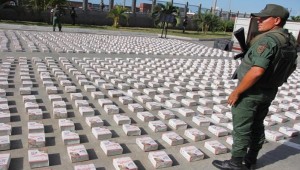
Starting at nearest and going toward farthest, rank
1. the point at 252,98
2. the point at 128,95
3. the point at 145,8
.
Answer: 1. the point at 252,98
2. the point at 128,95
3. the point at 145,8

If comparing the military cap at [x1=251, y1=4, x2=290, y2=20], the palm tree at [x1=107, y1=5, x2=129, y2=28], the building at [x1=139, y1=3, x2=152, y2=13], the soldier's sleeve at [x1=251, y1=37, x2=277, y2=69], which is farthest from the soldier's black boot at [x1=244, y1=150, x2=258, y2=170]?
the building at [x1=139, y1=3, x2=152, y2=13]

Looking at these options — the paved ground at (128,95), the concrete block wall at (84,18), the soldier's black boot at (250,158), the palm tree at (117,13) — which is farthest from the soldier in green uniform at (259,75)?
the palm tree at (117,13)

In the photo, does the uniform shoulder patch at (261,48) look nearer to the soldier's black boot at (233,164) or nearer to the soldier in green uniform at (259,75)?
the soldier in green uniform at (259,75)

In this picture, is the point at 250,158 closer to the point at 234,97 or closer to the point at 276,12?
the point at 234,97

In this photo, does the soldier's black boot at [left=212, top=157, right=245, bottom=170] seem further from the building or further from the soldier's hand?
the building

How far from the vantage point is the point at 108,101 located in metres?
5.17

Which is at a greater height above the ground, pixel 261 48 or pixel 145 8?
pixel 145 8

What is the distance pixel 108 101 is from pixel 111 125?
909mm

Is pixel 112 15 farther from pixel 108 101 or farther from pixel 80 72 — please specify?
pixel 108 101

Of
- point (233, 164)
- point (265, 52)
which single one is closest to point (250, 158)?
point (233, 164)

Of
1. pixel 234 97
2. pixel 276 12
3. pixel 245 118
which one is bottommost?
pixel 245 118

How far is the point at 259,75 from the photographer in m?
2.73

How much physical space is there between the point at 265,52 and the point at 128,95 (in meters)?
3.48

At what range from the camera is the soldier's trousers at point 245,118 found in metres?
2.96
